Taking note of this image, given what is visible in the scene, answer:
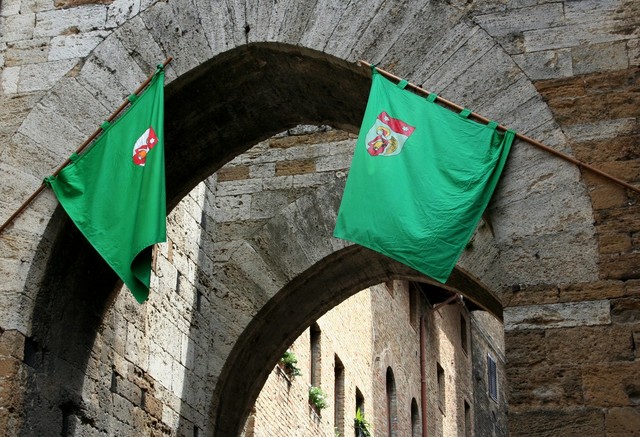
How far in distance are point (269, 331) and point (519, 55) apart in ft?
12.2

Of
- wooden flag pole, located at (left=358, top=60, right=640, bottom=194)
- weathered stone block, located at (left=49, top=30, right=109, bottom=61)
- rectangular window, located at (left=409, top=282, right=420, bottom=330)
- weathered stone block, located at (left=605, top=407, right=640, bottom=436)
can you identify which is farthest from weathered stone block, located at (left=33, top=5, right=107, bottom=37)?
rectangular window, located at (left=409, top=282, right=420, bottom=330)

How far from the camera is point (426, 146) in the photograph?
5902 mm

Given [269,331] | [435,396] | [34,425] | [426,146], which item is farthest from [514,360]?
[435,396]

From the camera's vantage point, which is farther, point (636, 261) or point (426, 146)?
point (426, 146)

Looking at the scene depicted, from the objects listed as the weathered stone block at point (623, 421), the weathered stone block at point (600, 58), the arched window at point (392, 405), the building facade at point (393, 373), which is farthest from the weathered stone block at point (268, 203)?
the arched window at point (392, 405)

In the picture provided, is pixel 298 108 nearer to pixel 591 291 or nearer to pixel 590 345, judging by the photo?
pixel 591 291

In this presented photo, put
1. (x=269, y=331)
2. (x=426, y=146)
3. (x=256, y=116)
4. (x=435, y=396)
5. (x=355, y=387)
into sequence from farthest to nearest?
(x=435, y=396), (x=355, y=387), (x=269, y=331), (x=256, y=116), (x=426, y=146)

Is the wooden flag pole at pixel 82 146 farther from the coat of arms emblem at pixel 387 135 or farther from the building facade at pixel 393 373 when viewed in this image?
the building facade at pixel 393 373

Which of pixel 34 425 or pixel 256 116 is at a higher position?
pixel 256 116

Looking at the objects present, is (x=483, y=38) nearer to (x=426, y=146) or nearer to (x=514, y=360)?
(x=426, y=146)

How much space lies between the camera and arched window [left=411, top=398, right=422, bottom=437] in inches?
784

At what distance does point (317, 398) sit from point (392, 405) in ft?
17.3

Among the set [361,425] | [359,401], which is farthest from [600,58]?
[359,401]

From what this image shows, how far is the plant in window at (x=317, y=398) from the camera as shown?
44.9 feet
